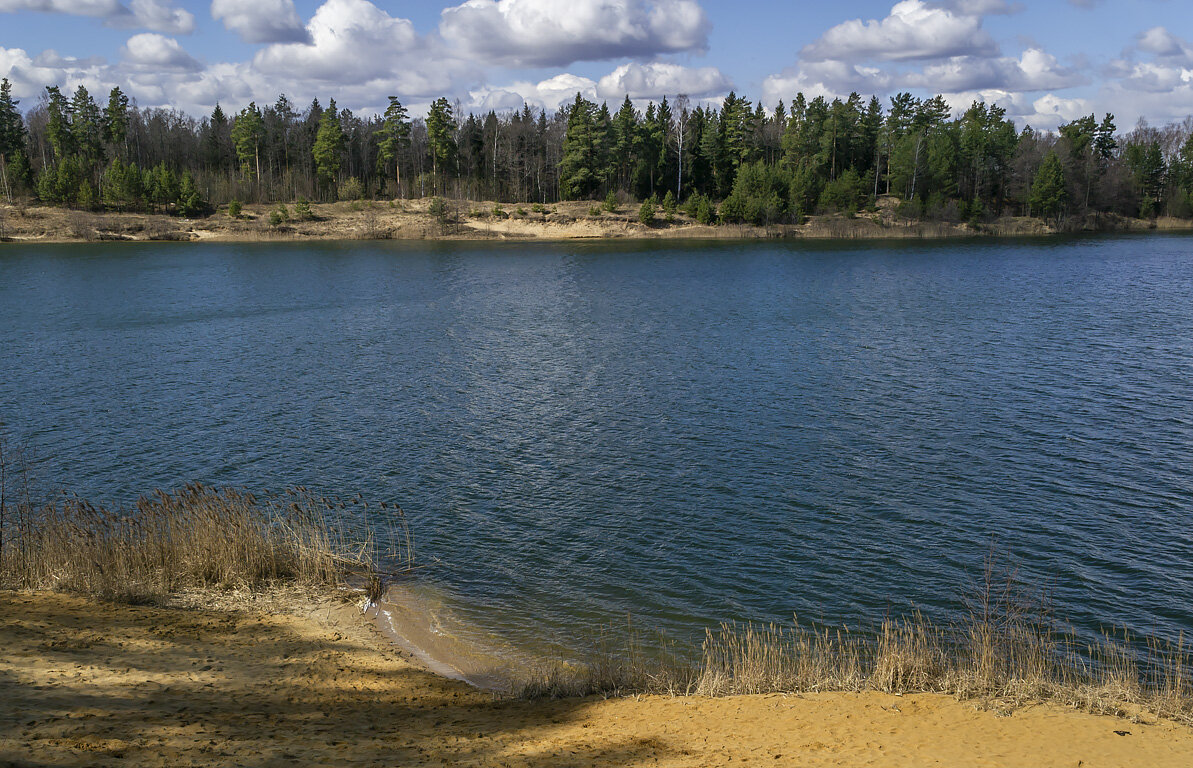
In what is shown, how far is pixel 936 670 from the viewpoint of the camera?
1219 centimetres

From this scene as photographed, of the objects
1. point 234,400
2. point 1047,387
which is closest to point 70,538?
point 234,400

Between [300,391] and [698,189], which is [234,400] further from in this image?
[698,189]

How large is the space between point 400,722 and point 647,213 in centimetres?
10006

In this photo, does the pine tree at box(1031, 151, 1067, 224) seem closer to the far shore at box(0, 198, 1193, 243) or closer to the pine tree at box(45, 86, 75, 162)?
the far shore at box(0, 198, 1193, 243)

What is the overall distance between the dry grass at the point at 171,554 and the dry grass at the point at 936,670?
20.1ft

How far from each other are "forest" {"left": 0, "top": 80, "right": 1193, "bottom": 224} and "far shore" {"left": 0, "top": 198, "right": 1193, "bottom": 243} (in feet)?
7.85

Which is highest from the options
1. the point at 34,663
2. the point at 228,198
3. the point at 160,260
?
the point at 228,198

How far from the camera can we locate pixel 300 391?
33.0 metres

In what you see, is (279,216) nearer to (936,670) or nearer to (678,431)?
(678,431)

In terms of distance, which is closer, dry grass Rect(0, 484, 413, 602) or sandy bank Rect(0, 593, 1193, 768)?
sandy bank Rect(0, 593, 1193, 768)

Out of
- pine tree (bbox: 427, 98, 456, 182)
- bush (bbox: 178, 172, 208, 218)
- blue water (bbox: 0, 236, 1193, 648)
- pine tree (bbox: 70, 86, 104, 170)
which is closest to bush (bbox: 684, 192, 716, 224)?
pine tree (bbox: 427, 98, 456, 182)

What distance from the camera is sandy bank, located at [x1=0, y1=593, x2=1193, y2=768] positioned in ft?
31.2

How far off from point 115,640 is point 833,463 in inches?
716

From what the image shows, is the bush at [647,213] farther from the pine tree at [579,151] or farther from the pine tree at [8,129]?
the pine tree at [8,129]
